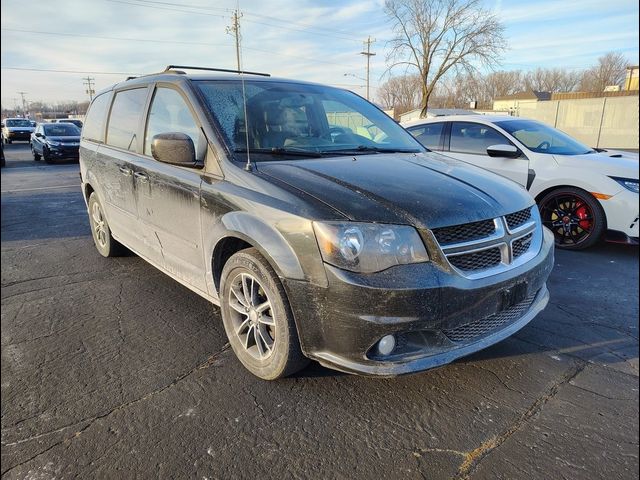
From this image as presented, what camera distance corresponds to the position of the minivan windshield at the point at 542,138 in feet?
18.3

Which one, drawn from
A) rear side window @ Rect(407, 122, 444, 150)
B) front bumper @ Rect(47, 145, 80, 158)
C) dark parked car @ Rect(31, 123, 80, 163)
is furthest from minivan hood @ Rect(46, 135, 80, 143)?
rear side window @ Rect(407, 122, 444, 150)

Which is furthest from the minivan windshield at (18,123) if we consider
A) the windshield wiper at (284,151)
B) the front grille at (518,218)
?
the front grille at (518,218)

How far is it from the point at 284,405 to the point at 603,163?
4.60 meters

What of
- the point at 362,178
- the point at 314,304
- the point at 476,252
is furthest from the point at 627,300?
the point at 314,304

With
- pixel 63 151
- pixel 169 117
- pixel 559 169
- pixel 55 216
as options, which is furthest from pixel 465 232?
pixel 63 151

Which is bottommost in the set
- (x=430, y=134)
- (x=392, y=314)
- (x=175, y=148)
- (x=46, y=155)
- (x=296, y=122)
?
(x=46, y=155)

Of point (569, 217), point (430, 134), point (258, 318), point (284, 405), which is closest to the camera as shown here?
point (284, 405)

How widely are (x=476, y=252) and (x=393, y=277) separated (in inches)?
20.7

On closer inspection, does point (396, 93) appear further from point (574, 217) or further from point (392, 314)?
point (392, 314)

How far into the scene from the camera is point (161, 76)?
11.3 feet

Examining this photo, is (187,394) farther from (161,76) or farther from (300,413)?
(161,76)

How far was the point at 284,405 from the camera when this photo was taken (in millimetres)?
2365

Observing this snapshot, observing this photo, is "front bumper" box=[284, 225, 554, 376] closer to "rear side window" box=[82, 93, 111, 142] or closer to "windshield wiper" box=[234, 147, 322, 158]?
"windshield wiper" box=[234, 147, 322, 158]

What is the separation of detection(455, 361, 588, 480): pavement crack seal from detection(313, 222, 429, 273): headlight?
0.92m
